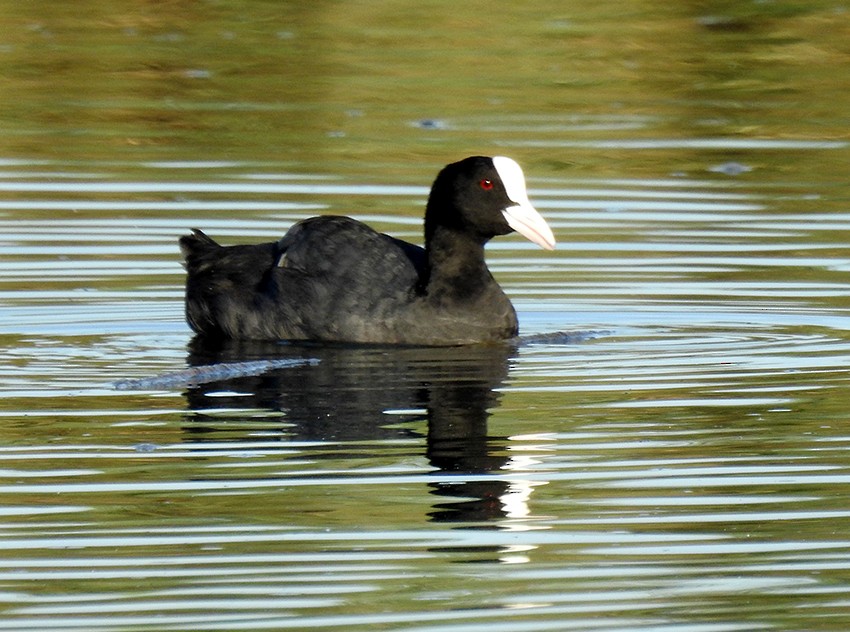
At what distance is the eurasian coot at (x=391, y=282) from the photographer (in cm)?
908

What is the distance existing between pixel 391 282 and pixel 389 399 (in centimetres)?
163

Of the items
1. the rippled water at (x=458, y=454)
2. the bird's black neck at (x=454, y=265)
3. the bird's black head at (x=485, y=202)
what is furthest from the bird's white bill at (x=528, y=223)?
the rippled water at (x=458, y=454)

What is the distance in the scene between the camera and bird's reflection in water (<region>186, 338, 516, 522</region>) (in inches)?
256

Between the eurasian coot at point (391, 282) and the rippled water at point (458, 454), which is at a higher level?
the eurasian coot at point (391, 282)

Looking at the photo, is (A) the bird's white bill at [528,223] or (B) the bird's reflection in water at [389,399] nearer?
(B) the bird's reflection in water at [389,399]

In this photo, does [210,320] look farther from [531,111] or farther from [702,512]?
[531,111]

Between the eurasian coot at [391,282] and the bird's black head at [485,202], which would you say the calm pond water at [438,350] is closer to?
the eurasian coot at [391,282]

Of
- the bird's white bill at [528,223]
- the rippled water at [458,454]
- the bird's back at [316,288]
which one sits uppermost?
the bird's white bill at [528,223]

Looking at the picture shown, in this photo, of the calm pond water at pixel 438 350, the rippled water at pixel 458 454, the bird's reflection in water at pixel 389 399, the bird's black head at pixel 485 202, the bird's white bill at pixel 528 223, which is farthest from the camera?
the bird's black head at pixel 485 202

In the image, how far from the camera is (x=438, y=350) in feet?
29.4

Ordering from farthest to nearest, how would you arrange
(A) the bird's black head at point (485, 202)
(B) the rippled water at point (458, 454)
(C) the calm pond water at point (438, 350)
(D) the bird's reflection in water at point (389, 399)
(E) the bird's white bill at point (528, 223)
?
(A) the bird's black head at point (485, 202) < (E) the bird's white bill at point (528, 223) < (D) the bird's reflection in water at point (389, 399) < (C) the calm pond water at point (438, 350) < (B) the rippled water at point (458, 454)

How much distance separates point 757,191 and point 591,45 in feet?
15.8

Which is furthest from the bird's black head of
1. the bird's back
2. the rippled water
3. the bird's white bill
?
the rippled water

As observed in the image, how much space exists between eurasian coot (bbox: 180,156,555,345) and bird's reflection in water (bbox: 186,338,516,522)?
101 mm
